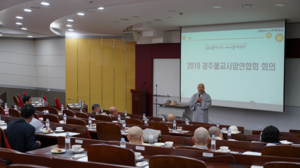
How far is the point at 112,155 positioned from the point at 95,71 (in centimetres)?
1079

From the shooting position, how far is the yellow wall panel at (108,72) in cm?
1309

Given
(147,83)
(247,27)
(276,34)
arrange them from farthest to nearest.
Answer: (147,83)
(247,27)
(276,34)

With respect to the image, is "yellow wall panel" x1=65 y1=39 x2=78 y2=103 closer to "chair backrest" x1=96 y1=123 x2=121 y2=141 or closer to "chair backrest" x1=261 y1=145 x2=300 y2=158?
"chair backrest" x1=96 y1=123 x2=121 y2=141

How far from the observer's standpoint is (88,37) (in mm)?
13133

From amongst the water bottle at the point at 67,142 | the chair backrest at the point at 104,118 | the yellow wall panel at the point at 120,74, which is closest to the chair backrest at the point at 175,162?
the water bottle at the point at 67,142

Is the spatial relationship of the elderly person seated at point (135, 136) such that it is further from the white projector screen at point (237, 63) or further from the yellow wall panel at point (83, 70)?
the yellow wall panel at point (83, 70)

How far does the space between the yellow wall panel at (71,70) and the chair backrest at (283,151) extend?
36.1ft

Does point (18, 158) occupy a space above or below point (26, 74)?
below

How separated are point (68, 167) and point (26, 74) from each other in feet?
44.7

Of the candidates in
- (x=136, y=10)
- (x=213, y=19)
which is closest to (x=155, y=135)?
(x=136, y=10)

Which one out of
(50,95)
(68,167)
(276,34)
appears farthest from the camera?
(50,95)

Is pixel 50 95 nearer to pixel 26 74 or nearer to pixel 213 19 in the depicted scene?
pixel 26 74

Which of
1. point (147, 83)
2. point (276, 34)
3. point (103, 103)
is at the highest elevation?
point (276, 34)

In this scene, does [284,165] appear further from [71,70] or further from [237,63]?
[71,70]
